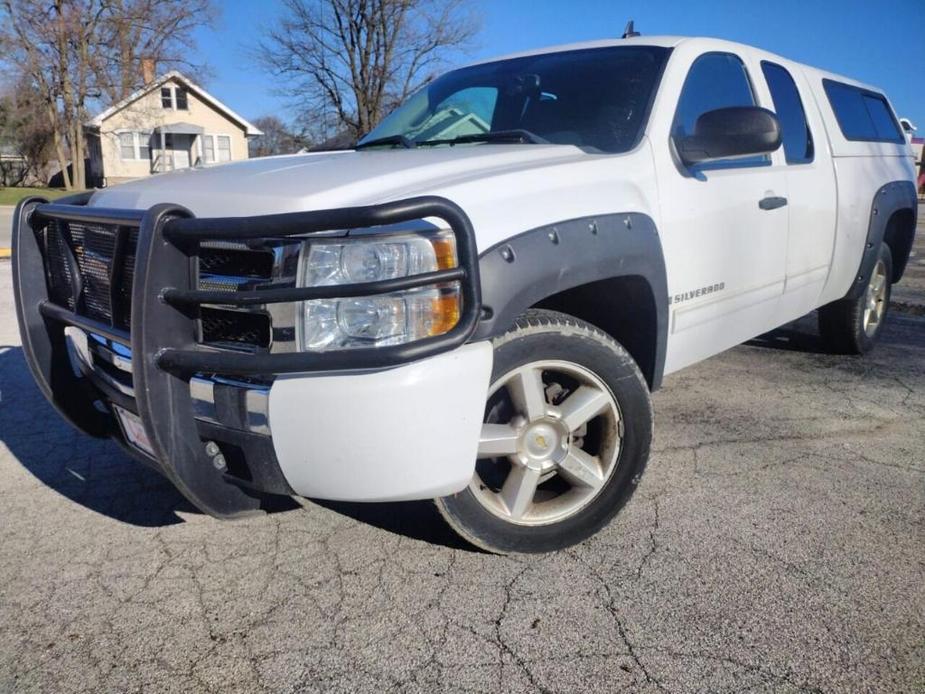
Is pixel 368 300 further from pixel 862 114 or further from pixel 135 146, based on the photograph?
pixel 135 146

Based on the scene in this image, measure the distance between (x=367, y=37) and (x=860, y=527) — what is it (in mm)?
30326

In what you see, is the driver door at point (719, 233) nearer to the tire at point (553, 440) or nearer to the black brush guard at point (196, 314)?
the tire at point (553, 440)

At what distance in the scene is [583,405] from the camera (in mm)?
2502

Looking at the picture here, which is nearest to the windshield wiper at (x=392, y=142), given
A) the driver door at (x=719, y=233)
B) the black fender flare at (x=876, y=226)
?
the driver door at (x=719, y=233)

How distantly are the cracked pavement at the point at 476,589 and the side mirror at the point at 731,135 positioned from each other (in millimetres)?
1379

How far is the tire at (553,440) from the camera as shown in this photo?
2352 mm

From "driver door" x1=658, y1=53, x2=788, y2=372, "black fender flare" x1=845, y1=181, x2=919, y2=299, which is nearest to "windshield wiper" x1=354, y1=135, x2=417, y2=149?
"driver door" x1=658, y1=53, x2=788, y2=372

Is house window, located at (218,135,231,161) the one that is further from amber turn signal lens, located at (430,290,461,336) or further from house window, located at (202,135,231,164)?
amber turn signal lens, located at (430,290,461,336)

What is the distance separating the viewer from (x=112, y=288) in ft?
7.52

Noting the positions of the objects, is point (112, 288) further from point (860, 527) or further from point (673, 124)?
point (860, 527)

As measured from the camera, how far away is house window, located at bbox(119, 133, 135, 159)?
3784 centimetres

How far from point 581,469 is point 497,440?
15.1 inches

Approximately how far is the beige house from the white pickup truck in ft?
119

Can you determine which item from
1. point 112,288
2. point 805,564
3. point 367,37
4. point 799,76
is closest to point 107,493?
point 112,288
